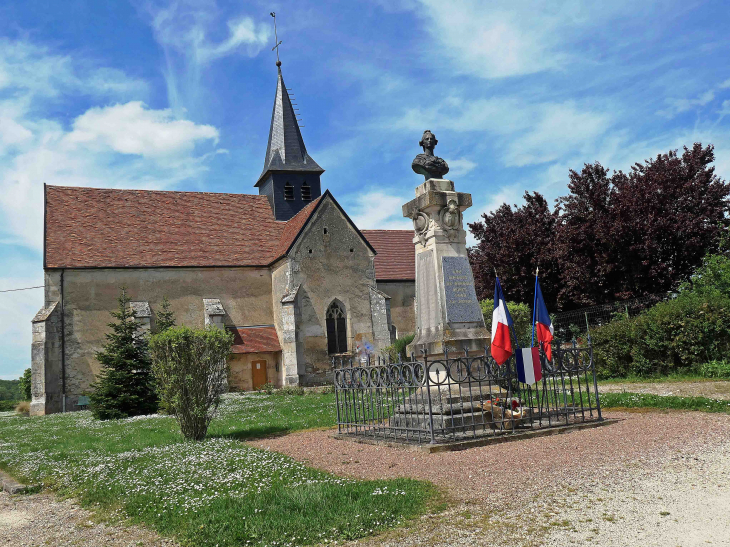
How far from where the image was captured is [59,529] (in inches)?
226

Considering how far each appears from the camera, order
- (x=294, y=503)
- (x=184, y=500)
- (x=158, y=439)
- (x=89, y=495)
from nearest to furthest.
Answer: (x=294, y=503)
(x=184, y=500)
(x=89, y=495)
(x=158, y=439)

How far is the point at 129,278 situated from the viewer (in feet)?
91.0

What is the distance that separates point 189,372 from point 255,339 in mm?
18106

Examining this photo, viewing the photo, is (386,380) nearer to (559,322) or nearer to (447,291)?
(447,291)

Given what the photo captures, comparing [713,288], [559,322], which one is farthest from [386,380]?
[559,322]

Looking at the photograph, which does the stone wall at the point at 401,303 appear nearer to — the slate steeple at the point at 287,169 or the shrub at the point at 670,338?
the slate steeple at the point at 287,169

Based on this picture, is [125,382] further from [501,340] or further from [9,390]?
[9,390]

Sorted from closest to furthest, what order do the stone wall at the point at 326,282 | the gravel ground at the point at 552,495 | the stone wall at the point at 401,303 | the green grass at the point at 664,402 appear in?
the gravel ground at the point at 552,495 < the green grass at the point at 664,402 < the stone wall at the point at 326,282 < the stone wall at the point at 401,303

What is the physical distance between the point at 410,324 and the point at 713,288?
1663 centimetres

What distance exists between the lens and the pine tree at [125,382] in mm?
18953

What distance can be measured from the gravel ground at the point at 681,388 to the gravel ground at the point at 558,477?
11.5ft

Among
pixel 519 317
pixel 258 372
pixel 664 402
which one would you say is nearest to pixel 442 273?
pixel 664 402

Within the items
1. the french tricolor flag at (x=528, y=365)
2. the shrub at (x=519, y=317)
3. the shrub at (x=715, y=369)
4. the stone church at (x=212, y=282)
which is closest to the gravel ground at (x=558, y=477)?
the french tricolor flag at (x=528, y=365)

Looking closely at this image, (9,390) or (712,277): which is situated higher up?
(712,277)
